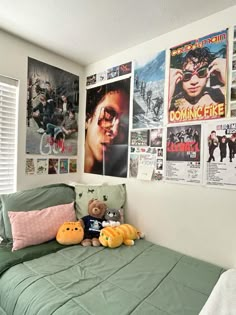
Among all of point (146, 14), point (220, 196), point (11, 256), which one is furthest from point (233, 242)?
point (146, 14)

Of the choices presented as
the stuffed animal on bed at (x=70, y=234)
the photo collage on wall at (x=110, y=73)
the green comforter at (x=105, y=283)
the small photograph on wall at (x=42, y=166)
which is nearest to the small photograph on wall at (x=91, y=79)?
the photo collage on wall at (x=110, y=73)

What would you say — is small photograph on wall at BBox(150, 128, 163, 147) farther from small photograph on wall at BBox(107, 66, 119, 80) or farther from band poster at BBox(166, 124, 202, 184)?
small photograph on wall at BBox(107, 66, 119, 80)

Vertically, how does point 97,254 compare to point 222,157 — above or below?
below

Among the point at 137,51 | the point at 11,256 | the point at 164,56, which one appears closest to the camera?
the point at 11,256

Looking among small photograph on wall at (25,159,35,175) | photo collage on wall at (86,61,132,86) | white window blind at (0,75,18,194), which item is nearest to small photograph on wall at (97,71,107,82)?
photo collage on wall at (86,61,132,86)

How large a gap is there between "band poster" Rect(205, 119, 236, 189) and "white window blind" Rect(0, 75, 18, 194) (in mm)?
1640

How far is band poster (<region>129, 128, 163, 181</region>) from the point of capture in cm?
179

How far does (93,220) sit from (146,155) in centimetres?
73

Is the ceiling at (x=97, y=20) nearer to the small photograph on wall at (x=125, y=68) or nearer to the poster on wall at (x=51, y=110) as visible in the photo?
the small photograph on wall at (x=125, y=68)

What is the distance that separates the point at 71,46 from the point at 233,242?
2.13 meters

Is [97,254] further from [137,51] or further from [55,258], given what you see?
→ [137,51]

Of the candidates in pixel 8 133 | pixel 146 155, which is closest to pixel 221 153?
pixel 146 155

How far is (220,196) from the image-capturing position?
4.82 feet

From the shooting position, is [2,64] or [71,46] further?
[71,46]
